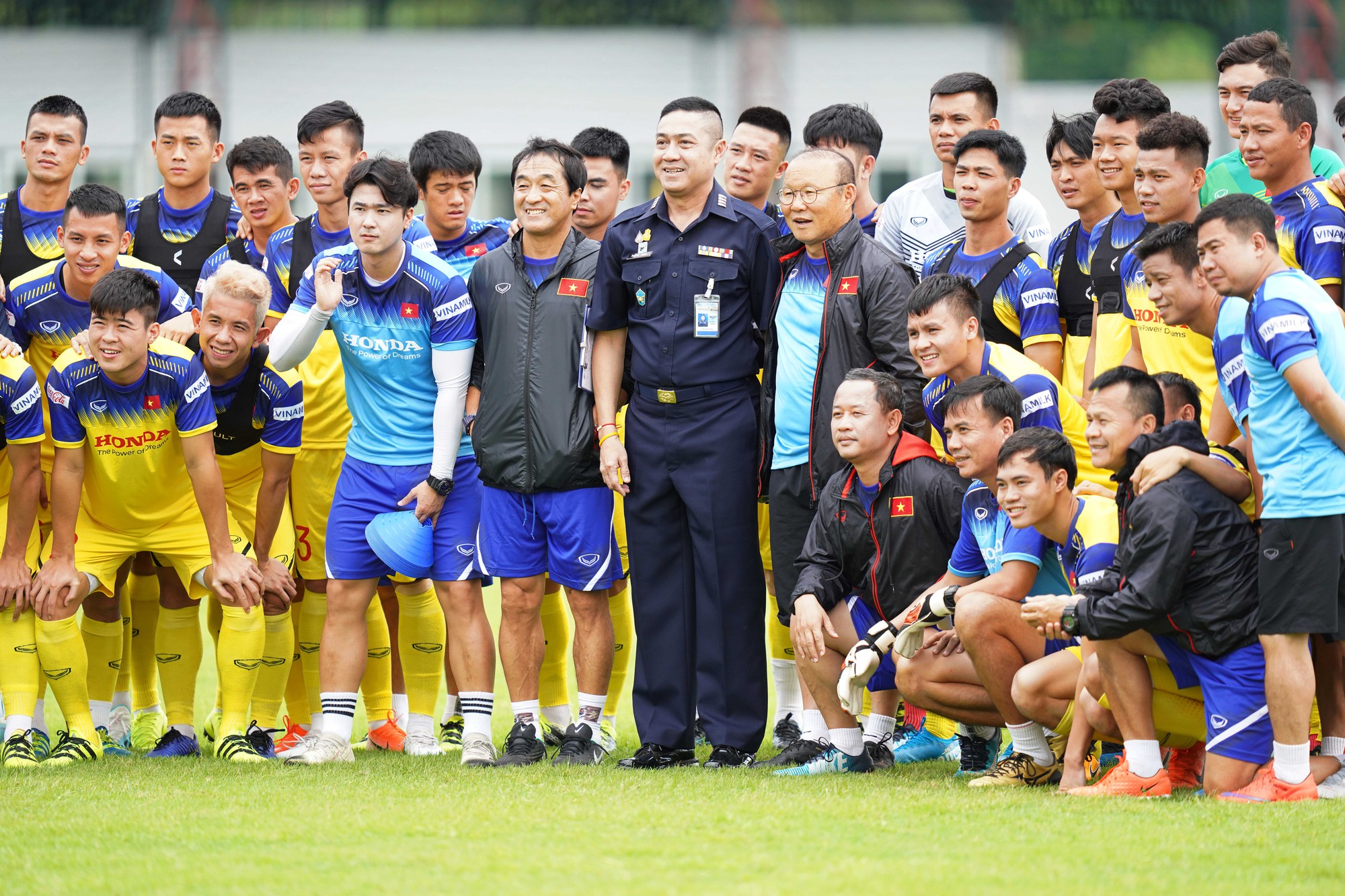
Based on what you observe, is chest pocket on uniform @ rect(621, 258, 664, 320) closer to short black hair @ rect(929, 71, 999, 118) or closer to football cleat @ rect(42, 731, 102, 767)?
short black hair @ rect(929, 71, 999, 118)

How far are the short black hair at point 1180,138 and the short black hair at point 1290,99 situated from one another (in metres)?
0.30

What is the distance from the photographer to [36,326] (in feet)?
24.5

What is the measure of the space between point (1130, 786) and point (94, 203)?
540cm

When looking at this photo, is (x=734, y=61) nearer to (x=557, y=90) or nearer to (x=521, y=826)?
(x=557, y=90)

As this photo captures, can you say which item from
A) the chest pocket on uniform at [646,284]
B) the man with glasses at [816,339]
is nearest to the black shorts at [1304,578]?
the man with glasses at [816,339]

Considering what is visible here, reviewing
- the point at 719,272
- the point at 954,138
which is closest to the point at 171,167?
the point at 719,272

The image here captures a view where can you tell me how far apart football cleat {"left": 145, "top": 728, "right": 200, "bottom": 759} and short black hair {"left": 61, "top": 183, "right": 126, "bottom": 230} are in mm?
2488

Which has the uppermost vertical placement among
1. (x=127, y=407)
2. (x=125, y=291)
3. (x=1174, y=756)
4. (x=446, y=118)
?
(x=446, y=118)

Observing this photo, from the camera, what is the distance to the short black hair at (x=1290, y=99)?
6.28 meters

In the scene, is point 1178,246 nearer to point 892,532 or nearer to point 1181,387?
point 1181,387

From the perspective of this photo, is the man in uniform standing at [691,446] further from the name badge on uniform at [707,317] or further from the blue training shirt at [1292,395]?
the blue training shirt at [1292,395]

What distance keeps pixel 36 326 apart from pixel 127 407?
3.15 feet

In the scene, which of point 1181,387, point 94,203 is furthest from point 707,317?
point 94,203

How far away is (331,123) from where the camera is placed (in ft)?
26.3
